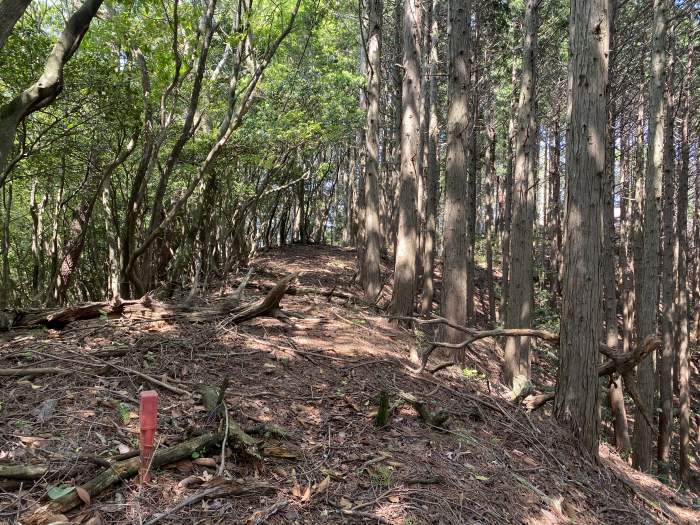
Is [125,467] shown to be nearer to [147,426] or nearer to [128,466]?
[128,466]

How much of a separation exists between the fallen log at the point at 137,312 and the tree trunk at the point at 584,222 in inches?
127

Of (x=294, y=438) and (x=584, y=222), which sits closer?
(x=294, y=438)

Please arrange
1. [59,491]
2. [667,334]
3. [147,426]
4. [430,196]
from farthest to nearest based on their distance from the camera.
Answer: [430,196]
[667,334]
[147,426]
[59,491]

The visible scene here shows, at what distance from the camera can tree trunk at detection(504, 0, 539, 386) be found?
29.9ft

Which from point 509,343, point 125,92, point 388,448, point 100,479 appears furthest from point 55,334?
point 509,343

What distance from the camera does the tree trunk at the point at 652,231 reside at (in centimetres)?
955

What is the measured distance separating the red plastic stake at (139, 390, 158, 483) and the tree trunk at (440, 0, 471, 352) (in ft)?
17.3

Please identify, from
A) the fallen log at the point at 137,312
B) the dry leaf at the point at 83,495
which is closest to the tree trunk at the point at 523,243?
the fallen log at the point at 137,312

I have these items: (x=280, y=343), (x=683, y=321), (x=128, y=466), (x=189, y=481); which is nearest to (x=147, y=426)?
(x=128, y=466)

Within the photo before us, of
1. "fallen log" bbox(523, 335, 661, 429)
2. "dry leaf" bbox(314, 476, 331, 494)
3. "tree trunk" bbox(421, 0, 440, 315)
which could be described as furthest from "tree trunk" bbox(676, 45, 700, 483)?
"dry leaf" bbox(314, 476, 331, 494)

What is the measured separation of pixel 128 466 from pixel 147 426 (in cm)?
32

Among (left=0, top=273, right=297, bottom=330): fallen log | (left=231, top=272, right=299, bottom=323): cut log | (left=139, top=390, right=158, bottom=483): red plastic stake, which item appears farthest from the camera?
(left=231, top=272, right=299, bottom=323): cut log

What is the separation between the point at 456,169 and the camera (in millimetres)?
7211

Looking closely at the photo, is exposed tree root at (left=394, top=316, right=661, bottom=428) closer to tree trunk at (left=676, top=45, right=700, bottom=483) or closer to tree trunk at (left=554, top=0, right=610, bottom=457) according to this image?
tree trunk at (left=554, top=0, right=610, bottom=457)
